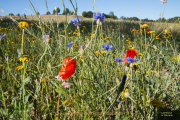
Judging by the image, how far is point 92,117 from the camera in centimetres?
71

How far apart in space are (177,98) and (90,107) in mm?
625

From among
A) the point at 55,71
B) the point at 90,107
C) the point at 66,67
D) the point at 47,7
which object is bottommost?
the point at 90,107

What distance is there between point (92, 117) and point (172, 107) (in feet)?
1.88

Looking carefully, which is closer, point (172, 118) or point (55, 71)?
point (172, 118)

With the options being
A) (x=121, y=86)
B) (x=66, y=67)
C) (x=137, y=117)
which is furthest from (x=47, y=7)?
(x=137, y=117)

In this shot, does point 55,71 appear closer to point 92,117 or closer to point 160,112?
point 92,117

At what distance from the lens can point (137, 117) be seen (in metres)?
0.75

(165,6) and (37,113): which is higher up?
(165,6)

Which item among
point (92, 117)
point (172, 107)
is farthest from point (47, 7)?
point (172, 107)

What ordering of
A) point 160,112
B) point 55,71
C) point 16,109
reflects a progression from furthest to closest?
point 55,71 < point 160,112 < point 16,109

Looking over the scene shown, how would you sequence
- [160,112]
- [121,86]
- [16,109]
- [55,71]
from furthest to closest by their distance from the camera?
[55,71] → [160,112] → [16,109] → [121,86]

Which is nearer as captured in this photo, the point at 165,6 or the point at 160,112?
the point at 160,112

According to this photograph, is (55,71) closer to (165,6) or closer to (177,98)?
(177,98)

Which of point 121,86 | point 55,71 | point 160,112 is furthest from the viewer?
point 55,71
